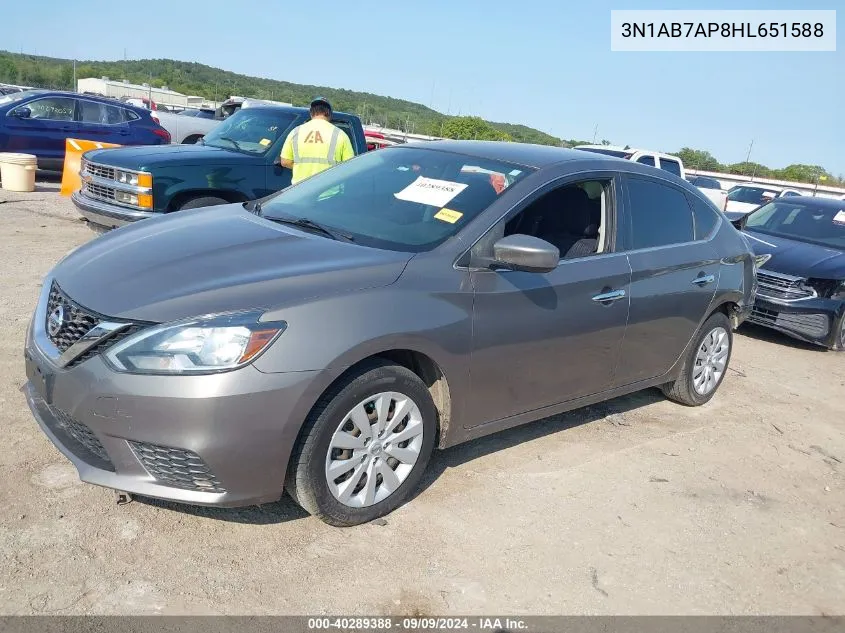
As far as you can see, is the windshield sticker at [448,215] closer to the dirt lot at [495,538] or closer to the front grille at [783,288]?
the dirt lot at [495,538]

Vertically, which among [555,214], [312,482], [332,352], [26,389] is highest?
[555,214]

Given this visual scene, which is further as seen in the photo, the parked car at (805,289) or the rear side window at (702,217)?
the parked car at (805,289)

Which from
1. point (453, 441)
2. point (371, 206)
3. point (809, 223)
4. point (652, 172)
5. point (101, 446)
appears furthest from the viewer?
point (809, 223)

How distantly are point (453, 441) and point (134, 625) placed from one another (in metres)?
1.65

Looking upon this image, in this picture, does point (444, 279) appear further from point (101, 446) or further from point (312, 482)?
point (101, 446)

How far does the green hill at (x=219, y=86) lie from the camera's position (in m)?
57.6

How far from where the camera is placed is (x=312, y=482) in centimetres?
308

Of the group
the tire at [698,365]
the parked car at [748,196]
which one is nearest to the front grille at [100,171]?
the tire at [698,365]

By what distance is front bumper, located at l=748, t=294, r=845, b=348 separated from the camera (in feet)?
25.4

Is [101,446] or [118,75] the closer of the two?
[101,446]

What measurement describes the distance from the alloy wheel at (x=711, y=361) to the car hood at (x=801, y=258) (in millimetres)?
2970

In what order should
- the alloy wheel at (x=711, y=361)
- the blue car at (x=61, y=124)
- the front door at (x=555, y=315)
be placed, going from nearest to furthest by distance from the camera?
the front door at (x=555, y=315) < the alloy wheel at (x=711, y=361) < the blue car at (x=61, y=124)

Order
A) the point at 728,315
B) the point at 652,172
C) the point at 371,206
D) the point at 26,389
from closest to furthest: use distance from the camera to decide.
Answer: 1. the point at 26,389
2. the point at 371,206
3. the point at 652,172
4. the point at 728,315

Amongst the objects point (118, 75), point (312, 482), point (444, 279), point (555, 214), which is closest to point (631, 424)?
point (555, 214)
